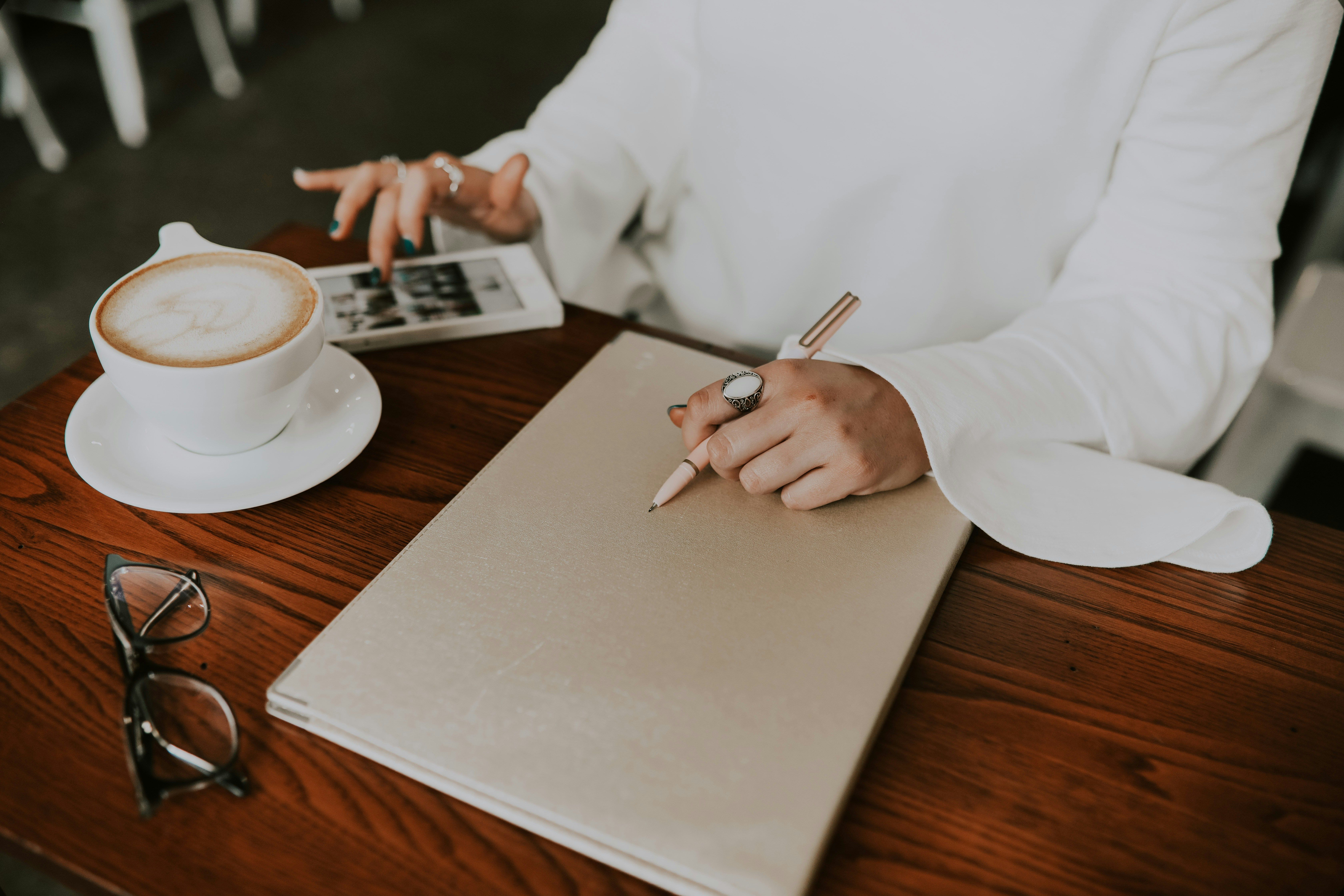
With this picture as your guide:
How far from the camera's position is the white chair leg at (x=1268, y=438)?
1.16 m

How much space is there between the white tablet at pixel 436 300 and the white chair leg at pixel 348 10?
328 cm

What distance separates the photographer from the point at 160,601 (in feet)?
1.59

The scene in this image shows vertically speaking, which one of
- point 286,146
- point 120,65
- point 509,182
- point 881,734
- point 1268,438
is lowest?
point 286,146

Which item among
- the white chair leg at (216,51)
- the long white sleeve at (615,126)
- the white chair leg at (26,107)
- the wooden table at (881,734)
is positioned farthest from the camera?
the white chair leg at (216,51)

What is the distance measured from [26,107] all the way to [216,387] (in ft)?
8.40

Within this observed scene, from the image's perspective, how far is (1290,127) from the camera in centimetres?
69

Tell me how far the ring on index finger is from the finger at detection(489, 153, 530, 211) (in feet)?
0.09

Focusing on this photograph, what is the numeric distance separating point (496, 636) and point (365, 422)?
8.4 inches

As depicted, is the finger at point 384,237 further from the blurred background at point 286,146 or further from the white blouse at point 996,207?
the blurred background at point 286,146

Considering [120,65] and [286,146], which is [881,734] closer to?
[286,146]

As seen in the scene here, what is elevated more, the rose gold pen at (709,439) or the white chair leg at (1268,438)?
the rose gold pen at (709,439)

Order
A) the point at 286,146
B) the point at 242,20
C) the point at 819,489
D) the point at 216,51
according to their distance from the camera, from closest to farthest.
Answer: the point at 819,489, the point at 286,146, the point at 216,51, the point at 242,20

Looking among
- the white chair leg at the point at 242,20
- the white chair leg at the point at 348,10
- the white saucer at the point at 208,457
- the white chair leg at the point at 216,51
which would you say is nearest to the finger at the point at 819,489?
the white saucer at the point at 208,457

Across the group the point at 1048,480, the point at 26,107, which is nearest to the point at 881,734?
the point at 1048,480
